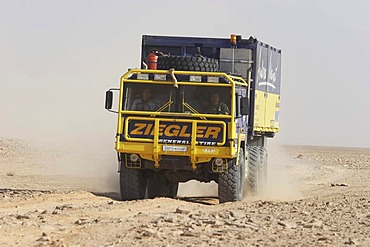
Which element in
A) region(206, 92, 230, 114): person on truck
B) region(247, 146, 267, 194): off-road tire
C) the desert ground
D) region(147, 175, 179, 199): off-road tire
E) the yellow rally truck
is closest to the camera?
the desert ground

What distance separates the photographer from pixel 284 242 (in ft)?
35.8

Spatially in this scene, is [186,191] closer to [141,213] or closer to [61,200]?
[61,200]

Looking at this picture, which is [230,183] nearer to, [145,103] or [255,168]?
[145,103]

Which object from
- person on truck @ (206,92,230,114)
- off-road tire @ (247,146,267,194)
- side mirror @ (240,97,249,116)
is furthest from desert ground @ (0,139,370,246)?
side mirror @ (240,97,249,116)

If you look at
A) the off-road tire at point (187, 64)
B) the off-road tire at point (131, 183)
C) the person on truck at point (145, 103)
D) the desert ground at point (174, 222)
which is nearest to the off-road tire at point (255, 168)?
the desert ground at point (174, 222)

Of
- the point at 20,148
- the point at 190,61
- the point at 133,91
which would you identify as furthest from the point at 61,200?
the point at 20,148

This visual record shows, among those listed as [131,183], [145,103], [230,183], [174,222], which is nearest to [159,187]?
[131,183]

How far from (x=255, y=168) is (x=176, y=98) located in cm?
398

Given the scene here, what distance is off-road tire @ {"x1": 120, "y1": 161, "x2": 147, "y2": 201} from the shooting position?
57.0 ft

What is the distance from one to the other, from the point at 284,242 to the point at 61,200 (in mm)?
6417

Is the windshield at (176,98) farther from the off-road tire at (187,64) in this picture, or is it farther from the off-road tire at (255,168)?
the off-road tire at (255,168)

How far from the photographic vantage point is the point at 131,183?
17438 millimetres

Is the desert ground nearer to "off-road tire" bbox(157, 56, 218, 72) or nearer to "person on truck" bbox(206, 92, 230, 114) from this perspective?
"person on truck" bbox(206, 92, 230, 114)

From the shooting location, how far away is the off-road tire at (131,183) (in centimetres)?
1738
